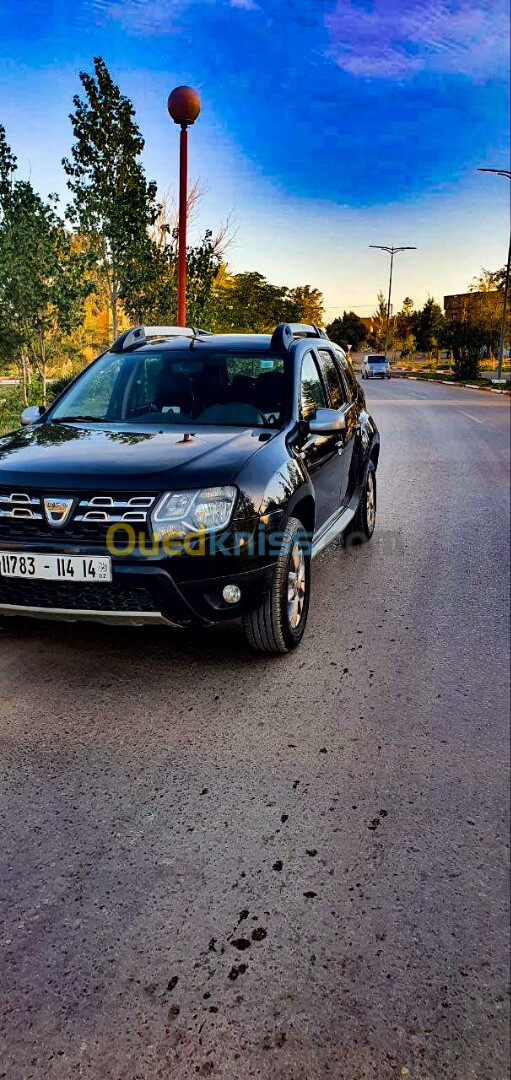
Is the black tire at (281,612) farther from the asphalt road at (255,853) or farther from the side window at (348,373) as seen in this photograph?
the side window at (348,373)

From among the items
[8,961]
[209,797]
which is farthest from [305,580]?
[8,961]

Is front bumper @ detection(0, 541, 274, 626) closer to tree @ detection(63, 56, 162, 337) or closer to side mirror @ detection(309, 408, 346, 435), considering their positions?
side mirror @ detection(309, 408, 346, 435)

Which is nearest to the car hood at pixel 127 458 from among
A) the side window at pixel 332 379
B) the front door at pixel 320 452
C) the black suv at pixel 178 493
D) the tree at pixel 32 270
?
the black suv at pixel 178 493

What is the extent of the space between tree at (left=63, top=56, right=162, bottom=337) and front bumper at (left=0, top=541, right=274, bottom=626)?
11054 mm

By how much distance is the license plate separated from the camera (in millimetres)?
3457

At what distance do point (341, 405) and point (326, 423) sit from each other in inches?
61.0

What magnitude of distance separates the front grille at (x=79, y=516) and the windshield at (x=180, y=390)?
1.16 meters

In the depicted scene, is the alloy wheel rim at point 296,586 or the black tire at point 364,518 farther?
the black tire at point 364,518

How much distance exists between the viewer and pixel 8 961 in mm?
2090

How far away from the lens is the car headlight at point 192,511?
11.3 ft

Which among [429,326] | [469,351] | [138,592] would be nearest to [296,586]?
[138,592]

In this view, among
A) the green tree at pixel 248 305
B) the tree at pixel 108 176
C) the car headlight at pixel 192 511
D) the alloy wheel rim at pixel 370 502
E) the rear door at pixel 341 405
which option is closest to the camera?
the car headlight at pixel 192 511

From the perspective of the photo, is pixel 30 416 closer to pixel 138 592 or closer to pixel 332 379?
pixel 138 592

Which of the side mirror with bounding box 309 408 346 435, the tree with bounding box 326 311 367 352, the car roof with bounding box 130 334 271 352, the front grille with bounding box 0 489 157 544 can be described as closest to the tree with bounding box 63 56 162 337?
the car roof with bounding box 130 334 271 352
